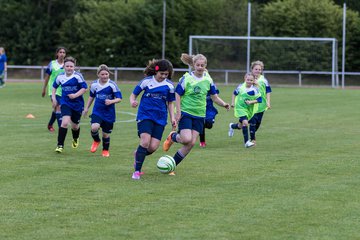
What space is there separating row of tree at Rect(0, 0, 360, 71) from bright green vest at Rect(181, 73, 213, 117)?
36948 millimetres

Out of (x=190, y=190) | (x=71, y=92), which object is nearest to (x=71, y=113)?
(x=71, y=92)

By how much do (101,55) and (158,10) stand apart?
4.46 meters

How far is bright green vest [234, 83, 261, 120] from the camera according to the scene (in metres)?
17.0

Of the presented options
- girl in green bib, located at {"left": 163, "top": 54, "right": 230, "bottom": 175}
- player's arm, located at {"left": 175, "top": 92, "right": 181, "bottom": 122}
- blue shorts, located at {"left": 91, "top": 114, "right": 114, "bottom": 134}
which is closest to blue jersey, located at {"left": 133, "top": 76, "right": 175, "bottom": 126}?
player's arm, located at {"left": 175, "top": 92, "right": 181, "bottom": 122}

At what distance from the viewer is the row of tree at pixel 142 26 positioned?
49875 millimetres

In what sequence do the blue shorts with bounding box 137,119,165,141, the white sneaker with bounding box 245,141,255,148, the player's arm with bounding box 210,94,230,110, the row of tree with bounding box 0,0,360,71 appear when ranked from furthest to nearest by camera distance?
1. the row of tree with bounding box 0,0,360,71
2. the white sneaker with bounding box 245,141,255,148
3. the player's arm with bounding box 210,94,230,110
4. the blue shorts with bounding box 137,119,165,141

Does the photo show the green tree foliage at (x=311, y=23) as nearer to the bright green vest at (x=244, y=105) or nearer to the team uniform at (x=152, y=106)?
the bright green vest at (x=244, y=105)

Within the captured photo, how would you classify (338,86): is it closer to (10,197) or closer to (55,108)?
(55,108)

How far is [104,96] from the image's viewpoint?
47.0 ft

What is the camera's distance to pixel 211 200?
9797mm

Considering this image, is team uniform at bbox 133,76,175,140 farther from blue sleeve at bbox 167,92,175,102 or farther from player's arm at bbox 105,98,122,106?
player's arm at bbox 105,98,122,106

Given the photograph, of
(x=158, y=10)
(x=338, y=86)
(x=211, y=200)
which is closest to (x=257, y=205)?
(x=211, y=200)

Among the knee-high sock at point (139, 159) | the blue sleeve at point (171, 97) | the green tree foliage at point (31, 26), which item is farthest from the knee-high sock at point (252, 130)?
the green tree foliage at point (31, 26)

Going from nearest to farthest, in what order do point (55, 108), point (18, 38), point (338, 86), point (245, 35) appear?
point (55, 108), point (338, 86), point (245, 35), point (18, 38)
